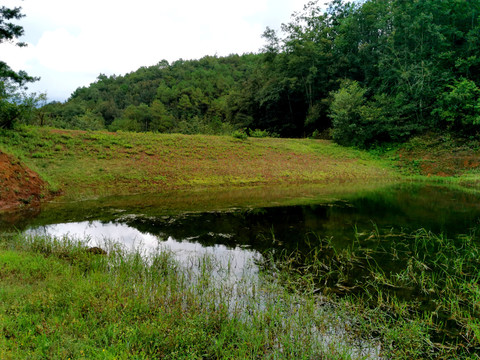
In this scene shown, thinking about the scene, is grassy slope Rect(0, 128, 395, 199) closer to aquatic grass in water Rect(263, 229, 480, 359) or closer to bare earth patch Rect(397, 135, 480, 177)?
bare earth patch Rect(397, 135, 480, 177)

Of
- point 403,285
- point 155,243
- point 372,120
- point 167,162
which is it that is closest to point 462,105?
point 372,120

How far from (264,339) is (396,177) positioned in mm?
24811

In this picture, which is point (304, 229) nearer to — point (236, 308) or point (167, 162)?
point (236, 308)

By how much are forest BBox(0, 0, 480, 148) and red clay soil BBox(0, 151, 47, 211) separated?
8.75 metres

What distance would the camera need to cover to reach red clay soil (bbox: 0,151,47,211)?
12898 mm

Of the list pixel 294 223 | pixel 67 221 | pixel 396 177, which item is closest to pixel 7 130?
pixel 67 221

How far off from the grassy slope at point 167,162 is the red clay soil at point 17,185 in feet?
2.83

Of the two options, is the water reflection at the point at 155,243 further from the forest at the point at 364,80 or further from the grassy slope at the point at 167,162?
the forest at the point at 364,80

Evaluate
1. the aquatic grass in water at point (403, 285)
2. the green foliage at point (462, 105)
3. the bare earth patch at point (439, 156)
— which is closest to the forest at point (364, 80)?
the green foliage at point (462, 105)

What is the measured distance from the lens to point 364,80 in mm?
39469

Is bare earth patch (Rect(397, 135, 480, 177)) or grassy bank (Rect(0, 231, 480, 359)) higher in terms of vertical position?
bare earth patch (Rect(397, 135, 480, 177))

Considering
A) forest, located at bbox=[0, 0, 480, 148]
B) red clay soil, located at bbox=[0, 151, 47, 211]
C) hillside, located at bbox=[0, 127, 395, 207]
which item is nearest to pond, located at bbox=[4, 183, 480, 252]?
red clay soil, located at bbox=[0, 151, 47, 211]

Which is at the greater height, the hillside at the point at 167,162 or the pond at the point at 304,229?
the hillside at the point at 167,162

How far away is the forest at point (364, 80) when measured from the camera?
28875 mm
